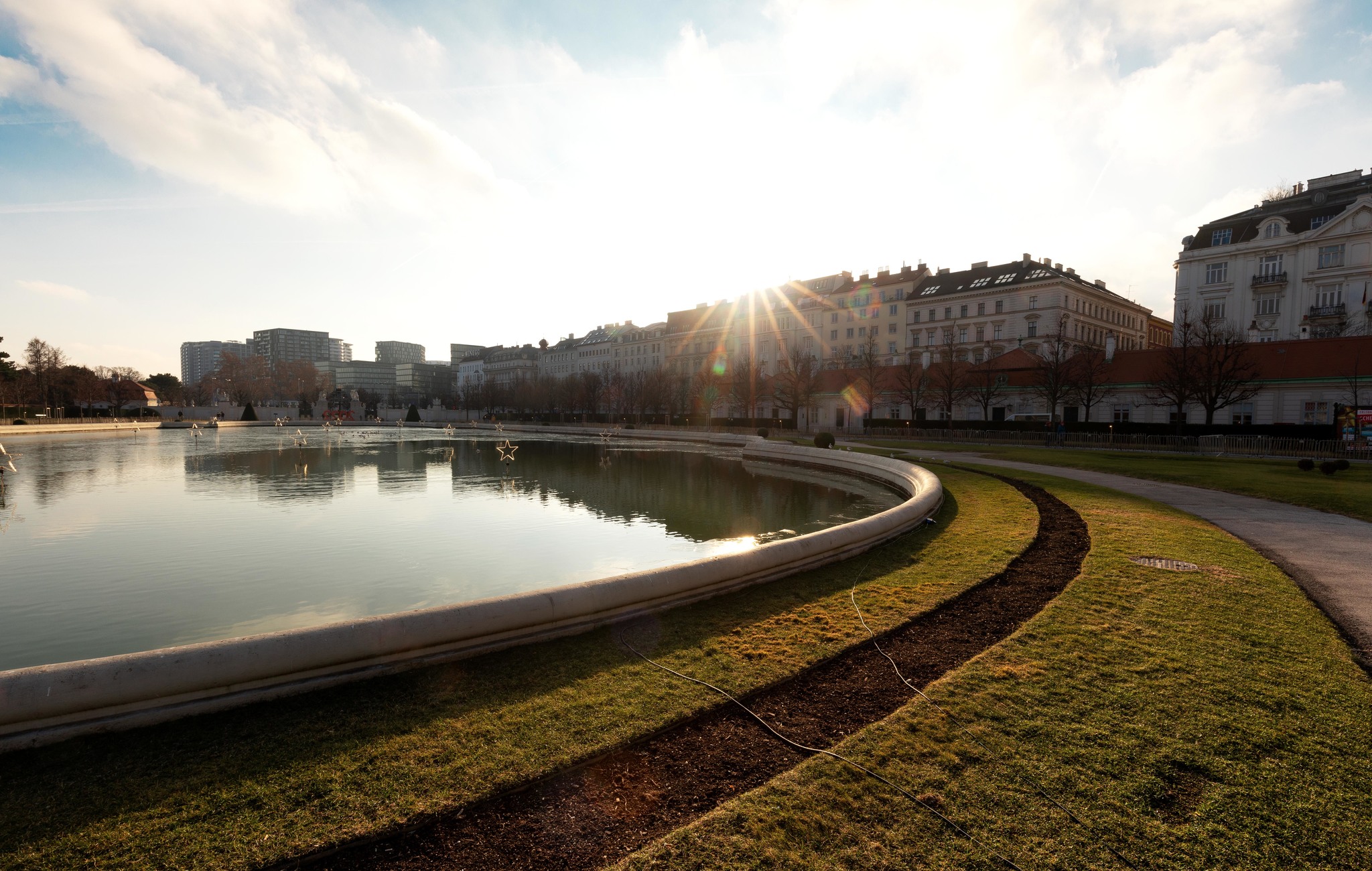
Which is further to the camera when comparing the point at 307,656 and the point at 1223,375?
the point at 1223,375

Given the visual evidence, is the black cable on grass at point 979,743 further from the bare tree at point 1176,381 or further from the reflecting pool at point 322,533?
the bare tree at point 1176,381

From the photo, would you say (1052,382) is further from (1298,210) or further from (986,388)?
(1298,210)

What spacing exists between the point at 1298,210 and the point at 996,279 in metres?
27.1

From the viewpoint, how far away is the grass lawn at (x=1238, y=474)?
1639 cm

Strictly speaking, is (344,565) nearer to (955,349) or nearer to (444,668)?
(444,668)

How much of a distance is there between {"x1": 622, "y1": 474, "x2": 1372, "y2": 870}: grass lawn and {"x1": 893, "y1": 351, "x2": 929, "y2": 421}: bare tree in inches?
1966

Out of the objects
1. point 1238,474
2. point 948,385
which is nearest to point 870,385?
point 948,385

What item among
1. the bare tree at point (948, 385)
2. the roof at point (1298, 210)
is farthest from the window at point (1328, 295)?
the bare tree at point (948, 385)

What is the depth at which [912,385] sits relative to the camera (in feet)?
185

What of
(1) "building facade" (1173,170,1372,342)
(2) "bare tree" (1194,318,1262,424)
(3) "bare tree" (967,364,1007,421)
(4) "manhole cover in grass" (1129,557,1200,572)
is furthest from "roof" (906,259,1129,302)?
(4) "manhole cover in grass" (1129,557,1200,572)

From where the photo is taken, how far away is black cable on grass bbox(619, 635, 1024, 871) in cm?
355

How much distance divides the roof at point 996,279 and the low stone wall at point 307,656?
3118 inches

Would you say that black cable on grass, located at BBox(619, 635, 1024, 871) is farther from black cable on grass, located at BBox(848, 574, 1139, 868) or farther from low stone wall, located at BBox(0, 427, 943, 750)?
low stone wall, located at BBox(0, 427, 943, 750)

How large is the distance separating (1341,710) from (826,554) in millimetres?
5979
